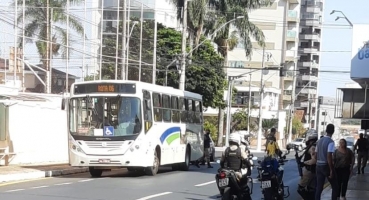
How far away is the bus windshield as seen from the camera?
2227 centimetres

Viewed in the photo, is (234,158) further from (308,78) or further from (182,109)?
(308,78)

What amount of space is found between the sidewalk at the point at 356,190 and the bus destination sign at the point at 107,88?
7119 mm

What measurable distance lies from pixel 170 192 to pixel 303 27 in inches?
3844

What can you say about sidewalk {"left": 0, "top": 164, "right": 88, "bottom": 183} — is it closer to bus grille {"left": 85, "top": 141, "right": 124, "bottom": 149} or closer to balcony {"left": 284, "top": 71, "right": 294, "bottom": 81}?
bus grille {"left": 85, "top": 141, "right": 124, "bottom": 149}

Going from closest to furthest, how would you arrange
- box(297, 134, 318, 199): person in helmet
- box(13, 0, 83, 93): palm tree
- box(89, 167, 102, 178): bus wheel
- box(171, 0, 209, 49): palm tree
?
box(297, 134, 318, 199): person in helmet < box(89, 167, 102, 178): bus wheel < box(13, 0, 83, 93): palm tree < box(171, 0, 209, 49): palm tree

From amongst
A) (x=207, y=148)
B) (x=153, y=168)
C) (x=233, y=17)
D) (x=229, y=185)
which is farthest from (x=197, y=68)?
(x=229, y=185)

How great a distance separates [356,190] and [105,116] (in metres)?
8.41

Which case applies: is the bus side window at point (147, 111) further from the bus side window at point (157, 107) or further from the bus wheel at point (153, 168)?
the bus wheel at point (153, 168)

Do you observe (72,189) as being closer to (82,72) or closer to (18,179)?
(18,179)

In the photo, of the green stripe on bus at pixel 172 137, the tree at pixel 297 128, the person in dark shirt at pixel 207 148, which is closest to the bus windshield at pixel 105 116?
the green stripe on bus at pixel 172 137

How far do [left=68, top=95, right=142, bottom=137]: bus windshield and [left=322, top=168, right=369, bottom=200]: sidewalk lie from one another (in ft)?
21.5

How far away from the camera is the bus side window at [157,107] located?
24.1 meters

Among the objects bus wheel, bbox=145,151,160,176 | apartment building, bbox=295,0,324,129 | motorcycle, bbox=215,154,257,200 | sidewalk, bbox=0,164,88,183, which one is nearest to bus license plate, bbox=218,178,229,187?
motorcycle, bbox=215,154,257,200

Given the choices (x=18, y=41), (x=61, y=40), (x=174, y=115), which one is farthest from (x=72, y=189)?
(x=61, y=40)
